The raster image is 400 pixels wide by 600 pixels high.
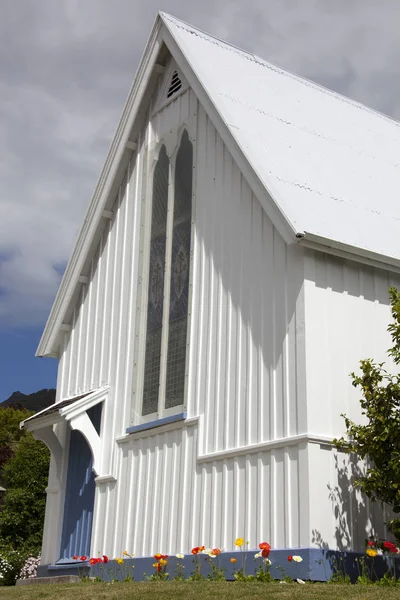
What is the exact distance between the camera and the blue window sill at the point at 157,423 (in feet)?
42.5

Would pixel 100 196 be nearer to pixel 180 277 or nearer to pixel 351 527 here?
pixel 180 277

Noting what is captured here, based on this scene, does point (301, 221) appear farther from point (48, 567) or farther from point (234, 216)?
point (48, 567)

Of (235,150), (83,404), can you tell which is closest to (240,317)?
(235,150)

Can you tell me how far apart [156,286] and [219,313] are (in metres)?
2.45

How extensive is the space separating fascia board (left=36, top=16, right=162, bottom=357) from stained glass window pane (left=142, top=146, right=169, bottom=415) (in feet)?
3.60

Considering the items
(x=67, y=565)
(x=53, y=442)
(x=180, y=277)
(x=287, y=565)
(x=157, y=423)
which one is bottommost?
(x=287, y=565)

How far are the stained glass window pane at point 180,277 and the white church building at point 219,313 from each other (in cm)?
4

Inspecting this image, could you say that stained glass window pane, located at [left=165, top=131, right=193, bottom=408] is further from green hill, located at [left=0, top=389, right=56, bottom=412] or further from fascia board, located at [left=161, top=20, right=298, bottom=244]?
green hill, located at [left=0, top=389, right=56, bottom=412]

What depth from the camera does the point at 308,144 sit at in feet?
45.3

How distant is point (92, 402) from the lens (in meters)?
14.9

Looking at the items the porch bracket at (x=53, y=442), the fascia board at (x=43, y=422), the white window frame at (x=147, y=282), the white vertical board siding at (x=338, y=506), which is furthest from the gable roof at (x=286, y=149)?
the white vertical board siding at (x=338, y=506)

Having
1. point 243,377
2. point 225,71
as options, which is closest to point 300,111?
point 225,71

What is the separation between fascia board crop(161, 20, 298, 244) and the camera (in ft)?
36.8

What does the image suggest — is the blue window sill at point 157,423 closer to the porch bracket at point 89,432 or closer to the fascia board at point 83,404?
the porch bracket at point 89,432
